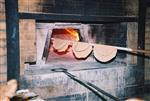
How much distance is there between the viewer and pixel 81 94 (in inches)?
184

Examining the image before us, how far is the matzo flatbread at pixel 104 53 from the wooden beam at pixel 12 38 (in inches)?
53.7

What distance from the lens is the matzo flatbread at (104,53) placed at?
472 cm

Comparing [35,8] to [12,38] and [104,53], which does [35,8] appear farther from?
[104,53]

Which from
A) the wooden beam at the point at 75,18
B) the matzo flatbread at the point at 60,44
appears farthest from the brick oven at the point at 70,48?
the matzo flatbread at the point at 60,44

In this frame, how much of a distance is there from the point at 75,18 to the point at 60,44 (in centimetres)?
60

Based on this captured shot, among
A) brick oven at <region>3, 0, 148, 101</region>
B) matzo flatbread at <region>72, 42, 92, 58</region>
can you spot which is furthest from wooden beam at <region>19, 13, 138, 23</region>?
matzo flatbread at <region>72, 42, 92, 58</region>

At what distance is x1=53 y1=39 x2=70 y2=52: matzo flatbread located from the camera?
483 centimetres

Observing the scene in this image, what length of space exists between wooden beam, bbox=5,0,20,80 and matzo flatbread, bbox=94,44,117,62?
1364 mm

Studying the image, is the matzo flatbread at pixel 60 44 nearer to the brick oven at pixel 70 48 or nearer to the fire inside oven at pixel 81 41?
the fire inside oven at pixel 81 41

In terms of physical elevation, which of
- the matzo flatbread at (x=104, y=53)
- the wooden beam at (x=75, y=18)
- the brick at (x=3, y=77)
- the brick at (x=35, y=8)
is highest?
the brick at (x=35, y=8)

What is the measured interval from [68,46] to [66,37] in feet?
0.77

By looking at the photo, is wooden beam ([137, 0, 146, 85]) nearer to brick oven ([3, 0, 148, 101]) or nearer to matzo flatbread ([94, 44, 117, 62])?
brick oven ([3, 0, 148, 101])

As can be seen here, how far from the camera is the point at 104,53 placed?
15.7ft

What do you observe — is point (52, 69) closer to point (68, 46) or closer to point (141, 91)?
point (68, 46)
